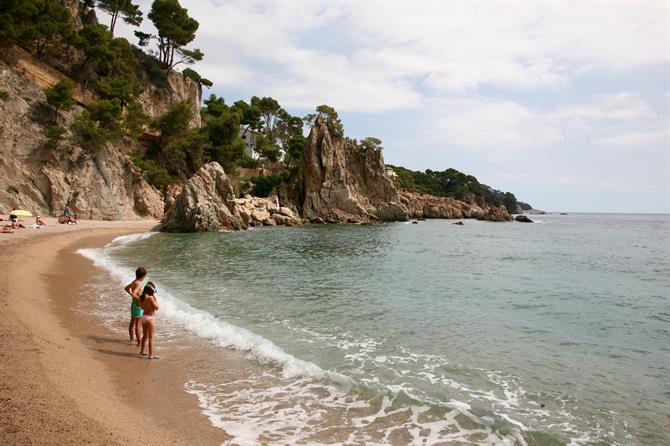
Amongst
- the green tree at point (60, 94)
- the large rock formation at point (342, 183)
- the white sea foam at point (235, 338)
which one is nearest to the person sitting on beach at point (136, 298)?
the white sea foam at point (235, 338)

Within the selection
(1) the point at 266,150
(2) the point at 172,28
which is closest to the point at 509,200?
(1) the point at 266,150

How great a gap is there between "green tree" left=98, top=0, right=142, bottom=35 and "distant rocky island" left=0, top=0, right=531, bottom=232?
72cm

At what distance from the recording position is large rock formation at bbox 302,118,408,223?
236 feet

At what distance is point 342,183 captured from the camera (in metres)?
72.9

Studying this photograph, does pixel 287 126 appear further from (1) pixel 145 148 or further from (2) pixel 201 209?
(2) pixel 201 209

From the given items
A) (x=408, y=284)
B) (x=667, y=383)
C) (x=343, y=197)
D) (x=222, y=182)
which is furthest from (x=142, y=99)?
(x=667, y=383)

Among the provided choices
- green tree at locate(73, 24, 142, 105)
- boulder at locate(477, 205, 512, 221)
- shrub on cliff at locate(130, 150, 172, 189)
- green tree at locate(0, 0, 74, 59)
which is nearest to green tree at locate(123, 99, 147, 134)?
shrub on cliff at locate(130, 150, 172, 189)

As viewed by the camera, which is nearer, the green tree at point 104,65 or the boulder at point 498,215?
the green tree at point 104,65

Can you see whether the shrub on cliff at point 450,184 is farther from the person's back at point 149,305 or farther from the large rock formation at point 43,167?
the person's back at point 149,305

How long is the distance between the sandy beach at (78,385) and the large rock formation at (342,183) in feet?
197

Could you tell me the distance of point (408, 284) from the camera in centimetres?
1752

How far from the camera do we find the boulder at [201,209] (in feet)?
135

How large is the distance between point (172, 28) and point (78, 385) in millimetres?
70968

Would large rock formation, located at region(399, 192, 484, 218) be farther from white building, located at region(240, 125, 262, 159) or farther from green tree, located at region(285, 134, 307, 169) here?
white building, located at region(240, 125, 262, 159)
